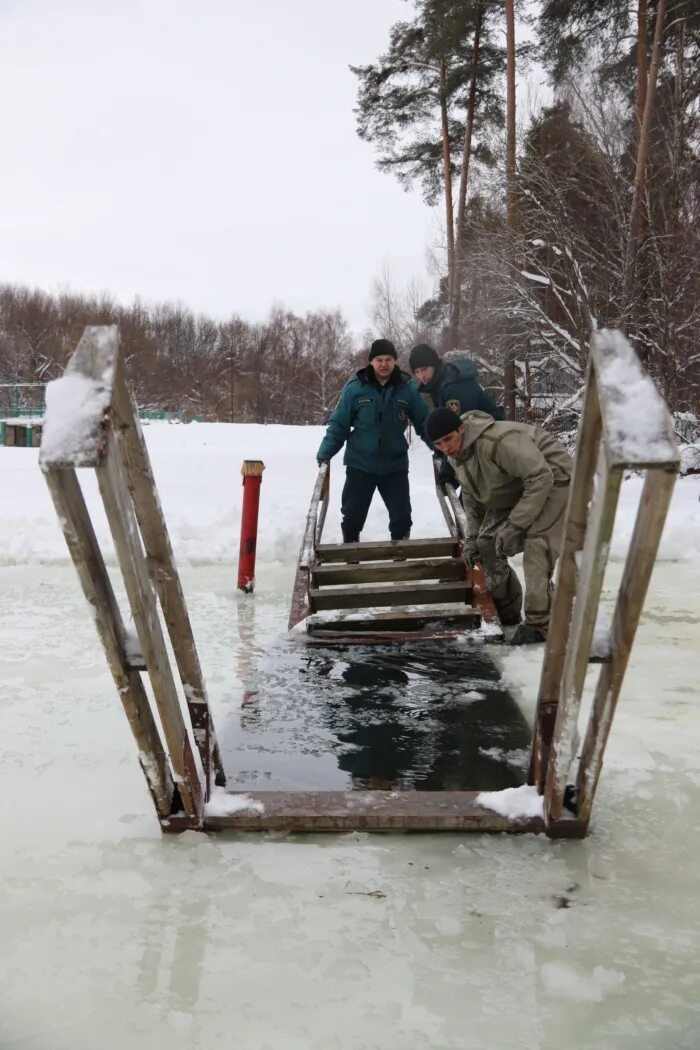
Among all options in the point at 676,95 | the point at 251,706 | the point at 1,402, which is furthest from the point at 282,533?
the point at 1,402

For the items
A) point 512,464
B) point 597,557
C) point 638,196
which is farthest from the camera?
point 638,196

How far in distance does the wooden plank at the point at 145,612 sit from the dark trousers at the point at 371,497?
3.55 m

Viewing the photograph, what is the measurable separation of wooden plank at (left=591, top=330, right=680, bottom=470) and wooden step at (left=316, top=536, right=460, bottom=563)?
11.6 feet

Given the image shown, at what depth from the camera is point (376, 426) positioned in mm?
5625

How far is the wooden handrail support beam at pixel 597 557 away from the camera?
1.69 metres

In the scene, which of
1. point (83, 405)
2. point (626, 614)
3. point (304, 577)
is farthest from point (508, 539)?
point (83, 405)

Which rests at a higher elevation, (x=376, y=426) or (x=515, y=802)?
(x=376, y=426)

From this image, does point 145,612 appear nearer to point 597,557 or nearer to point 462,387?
point 597,557

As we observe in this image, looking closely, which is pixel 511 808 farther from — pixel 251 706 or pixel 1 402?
pixel 1 402

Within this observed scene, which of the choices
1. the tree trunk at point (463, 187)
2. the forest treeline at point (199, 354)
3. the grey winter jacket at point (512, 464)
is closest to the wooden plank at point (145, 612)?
the grey winter jacket at point (512, 464)

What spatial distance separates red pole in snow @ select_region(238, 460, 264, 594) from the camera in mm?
5527

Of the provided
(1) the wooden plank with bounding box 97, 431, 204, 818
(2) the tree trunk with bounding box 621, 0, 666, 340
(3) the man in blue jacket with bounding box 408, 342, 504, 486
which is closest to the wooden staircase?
(3) the man in blue jacket with bounding box 408, 342, 504, 486

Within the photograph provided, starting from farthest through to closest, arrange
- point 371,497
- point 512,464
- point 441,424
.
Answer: point 371,497 < point 512,464 < point 441,424

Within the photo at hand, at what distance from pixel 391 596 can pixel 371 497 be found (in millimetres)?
1227
